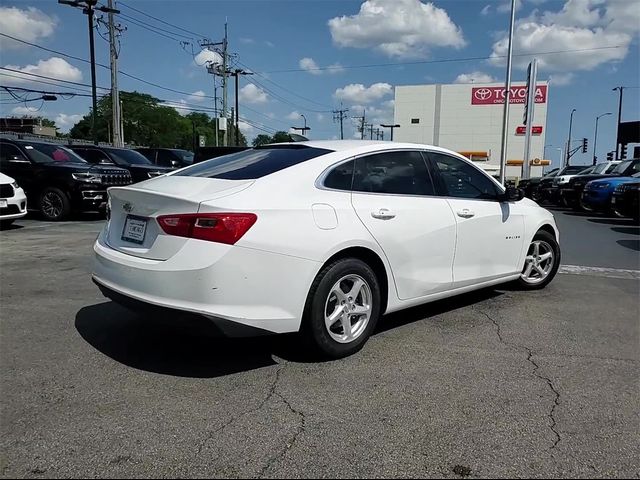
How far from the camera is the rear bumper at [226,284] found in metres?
3.18

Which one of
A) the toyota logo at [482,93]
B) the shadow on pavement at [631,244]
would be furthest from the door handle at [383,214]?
the toyota logo at [482,93]

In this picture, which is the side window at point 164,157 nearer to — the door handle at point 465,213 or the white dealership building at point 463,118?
the door handle at point 465,213

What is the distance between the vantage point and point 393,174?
4316 millimetres

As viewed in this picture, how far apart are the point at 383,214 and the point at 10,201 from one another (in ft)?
28.9

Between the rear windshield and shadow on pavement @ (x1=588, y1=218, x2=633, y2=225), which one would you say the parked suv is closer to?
shadow on pavement @ (x1=588, y1=218, x2=633, y2=225)

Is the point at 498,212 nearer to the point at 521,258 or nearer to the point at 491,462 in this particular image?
the point at 521,258

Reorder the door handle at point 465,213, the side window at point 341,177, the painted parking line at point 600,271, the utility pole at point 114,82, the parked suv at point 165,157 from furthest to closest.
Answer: the utility pole at point 114,82 → the parked suv at point 165,157 → the painted parking line at point 600,271 → the door handle at point 465,213 → the side window at point 341,177

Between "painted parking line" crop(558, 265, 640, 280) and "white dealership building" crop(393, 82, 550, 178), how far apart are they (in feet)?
222

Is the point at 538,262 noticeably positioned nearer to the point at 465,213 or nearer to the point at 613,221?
the point at 465,213

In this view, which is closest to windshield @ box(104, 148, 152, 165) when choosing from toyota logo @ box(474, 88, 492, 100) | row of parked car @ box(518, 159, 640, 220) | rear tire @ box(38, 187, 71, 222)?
rear tire @ box(38, 187, 71, 222)

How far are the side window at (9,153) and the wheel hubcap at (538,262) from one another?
11.5 m

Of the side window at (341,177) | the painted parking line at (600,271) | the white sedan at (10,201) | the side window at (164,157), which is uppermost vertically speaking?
the side window at (164,157)

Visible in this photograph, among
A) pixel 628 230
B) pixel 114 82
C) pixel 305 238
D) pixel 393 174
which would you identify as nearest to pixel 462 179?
pixel 393 174

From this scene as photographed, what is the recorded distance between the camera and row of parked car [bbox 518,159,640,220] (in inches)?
535
